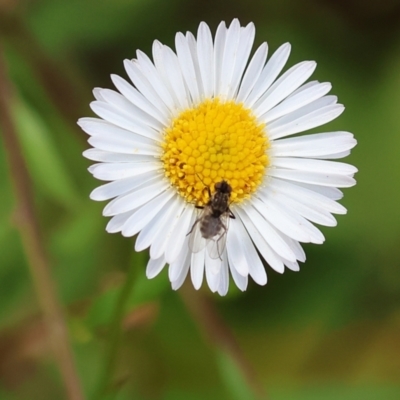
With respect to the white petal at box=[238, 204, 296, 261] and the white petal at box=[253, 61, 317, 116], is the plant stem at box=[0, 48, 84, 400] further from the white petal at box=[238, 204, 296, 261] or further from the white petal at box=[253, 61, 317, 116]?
the white petal at box=[253, 61, 317, 116]

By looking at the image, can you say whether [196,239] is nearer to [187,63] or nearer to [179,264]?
[179,264]

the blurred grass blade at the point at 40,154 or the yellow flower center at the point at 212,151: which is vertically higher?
the blurred grass blade at the point at 40,154

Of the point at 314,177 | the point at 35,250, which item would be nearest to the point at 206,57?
the point at 314,177

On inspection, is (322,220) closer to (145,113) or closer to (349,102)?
(145,113)

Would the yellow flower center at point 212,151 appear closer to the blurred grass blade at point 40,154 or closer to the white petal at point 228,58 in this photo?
the white petal at point 228,58

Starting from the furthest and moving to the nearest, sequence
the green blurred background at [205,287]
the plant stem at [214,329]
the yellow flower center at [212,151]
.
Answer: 1. the green blurred background at [205,287]
2. the plant stem at [214,329]
3. the yellow flower center at [212,151]

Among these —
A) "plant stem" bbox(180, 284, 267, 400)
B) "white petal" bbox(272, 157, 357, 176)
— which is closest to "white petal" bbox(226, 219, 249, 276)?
"white petal" bbox(272, 157, 357, 176)

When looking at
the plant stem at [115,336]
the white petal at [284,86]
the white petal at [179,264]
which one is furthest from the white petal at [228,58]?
the plant stem at [115,336]

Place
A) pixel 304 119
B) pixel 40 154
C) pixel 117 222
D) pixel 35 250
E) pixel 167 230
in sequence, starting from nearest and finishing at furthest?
1. pixel 117 222
2. pixel 167 230
3. pixel 304 119
4. pixel 35 250
5. pixel 40 154
